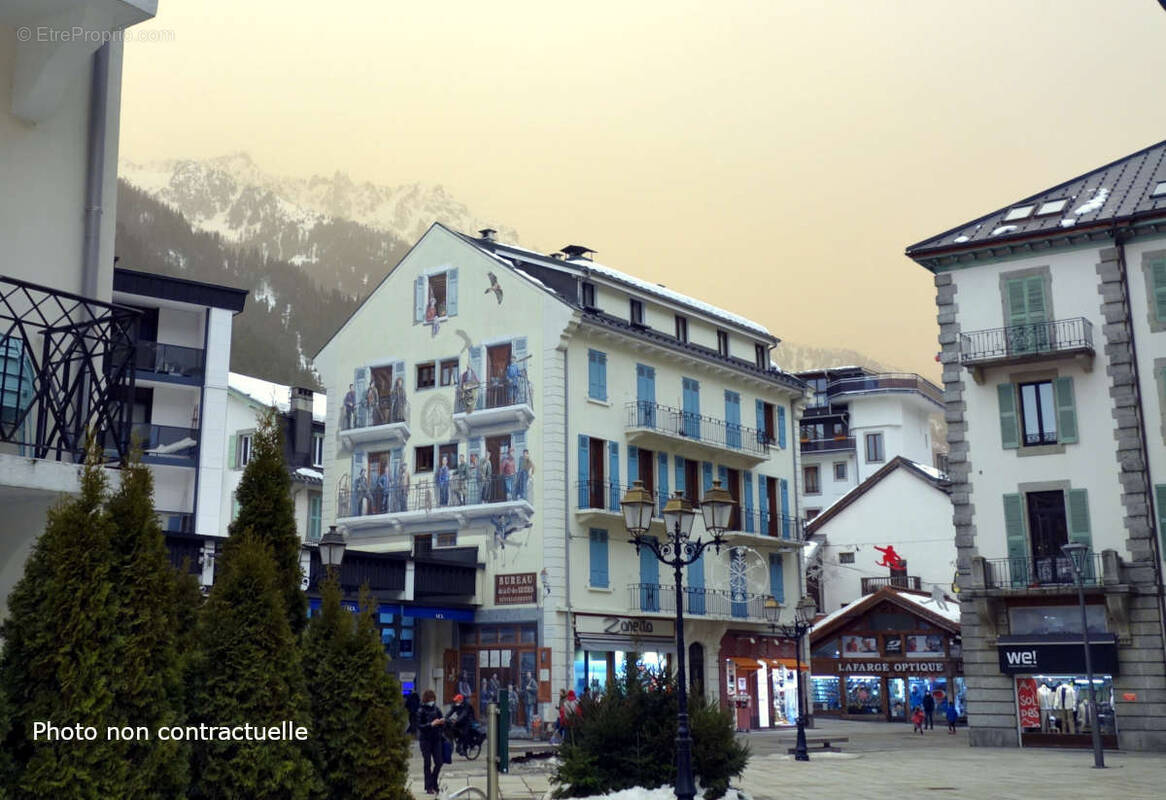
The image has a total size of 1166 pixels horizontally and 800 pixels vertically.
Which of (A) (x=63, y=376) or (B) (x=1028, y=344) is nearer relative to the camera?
(A) (x=63, y=376)

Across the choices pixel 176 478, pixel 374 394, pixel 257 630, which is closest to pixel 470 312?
pixel 374 394

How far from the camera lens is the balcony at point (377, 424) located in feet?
138

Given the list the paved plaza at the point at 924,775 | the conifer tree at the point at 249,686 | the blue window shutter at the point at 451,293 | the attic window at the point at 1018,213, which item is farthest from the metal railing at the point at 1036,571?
the conifer tree at the point at 249,686

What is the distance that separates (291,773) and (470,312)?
33599 mm

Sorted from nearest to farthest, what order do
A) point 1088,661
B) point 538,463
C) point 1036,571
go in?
point 1088,661 → point 1036,571 → point 538,463

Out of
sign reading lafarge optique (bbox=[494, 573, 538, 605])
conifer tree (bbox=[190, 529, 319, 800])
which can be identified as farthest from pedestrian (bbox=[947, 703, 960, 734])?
conifer tree (bbox=[190, 529, 319, 800])

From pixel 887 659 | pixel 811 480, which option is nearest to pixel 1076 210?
pixel 887 659

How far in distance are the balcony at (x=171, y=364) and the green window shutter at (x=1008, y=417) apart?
84.6ft

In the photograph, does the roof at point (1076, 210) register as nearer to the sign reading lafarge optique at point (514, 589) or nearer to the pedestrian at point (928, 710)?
the sign reading lafarge optique at point (514, 589)

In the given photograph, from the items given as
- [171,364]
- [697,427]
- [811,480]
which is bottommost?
[697,427]

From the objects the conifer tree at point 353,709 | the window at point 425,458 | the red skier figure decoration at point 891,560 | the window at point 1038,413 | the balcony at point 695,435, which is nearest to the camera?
the conifer tree at point 353,709

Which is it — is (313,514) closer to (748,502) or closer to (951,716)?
(748,502)

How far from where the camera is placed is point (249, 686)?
8.41 metres

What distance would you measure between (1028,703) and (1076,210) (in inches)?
527
